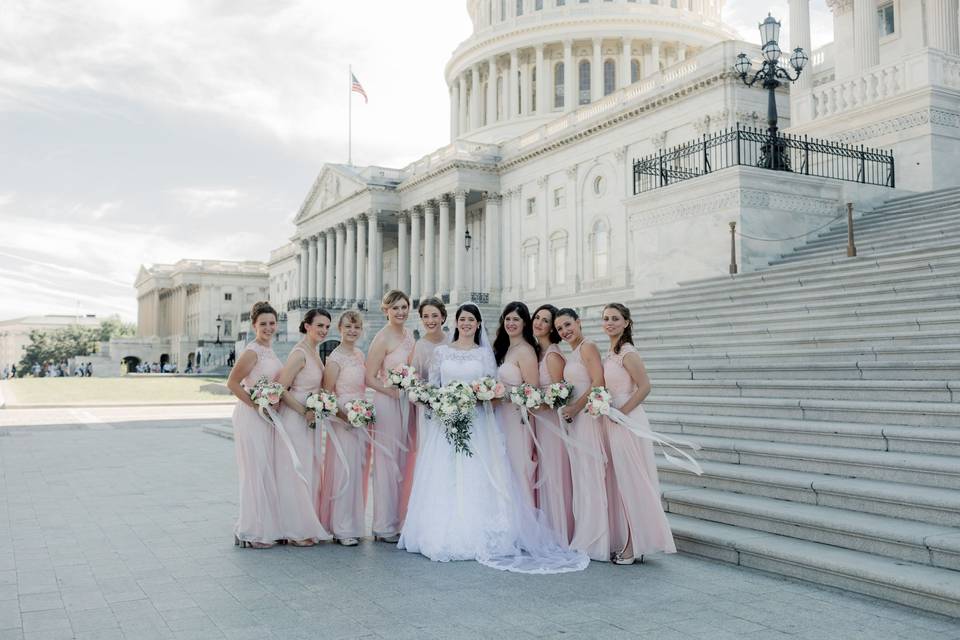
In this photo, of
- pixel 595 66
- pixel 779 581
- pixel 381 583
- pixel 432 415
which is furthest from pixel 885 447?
pixel 595 66

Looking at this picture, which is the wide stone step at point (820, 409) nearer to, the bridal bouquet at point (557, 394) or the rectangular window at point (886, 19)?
the bridal bouquet at point (557, 394)

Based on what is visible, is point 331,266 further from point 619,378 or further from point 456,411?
point 619,378

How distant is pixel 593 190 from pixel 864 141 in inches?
967

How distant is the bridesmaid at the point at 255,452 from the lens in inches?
321

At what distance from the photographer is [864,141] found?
22500 millimetres

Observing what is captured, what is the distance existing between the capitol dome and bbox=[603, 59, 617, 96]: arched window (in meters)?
0.08

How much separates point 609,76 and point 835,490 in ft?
209

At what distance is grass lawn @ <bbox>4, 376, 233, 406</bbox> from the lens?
127 ft

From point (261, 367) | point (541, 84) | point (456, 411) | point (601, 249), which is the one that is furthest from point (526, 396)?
point (541, 84)

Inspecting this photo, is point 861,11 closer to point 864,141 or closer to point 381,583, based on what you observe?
point 864,141

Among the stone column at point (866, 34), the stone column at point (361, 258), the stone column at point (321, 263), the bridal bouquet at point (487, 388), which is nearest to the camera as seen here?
the bridal bouquet at point (487, 388)

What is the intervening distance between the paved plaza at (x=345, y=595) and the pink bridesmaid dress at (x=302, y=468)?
0.26 metres

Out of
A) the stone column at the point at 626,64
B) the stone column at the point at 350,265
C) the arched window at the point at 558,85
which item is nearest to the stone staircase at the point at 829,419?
the stone column at the point at 626,64

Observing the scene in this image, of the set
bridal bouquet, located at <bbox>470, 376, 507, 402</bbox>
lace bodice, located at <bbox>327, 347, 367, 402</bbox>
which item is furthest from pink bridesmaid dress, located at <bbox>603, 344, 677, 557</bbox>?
lace bodice, located at <bbox>327, 347, 367, 402</bbox>
